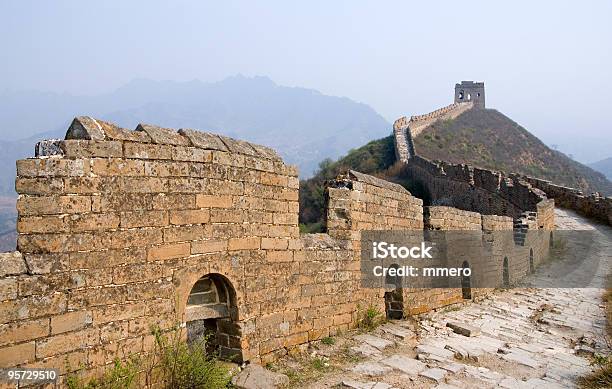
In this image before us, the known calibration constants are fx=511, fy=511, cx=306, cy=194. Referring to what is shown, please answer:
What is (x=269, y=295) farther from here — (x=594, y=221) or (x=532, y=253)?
(x=594, y=221)

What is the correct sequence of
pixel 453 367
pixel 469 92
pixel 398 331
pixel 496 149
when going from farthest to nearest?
pixel 469 92 → pixel 496 149 → pixel 398 331 → pixel 453 367

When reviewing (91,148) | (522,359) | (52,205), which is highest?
(91,148)

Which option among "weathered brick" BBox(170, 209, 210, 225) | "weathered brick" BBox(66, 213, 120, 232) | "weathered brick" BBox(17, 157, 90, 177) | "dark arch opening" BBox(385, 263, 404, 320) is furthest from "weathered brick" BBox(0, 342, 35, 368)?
"dark arch opening" BBox(385, 263, 404, 320)

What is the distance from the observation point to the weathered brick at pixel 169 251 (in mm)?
4637

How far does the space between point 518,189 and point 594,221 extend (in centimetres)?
492

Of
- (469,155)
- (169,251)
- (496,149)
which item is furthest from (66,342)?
(496,149)

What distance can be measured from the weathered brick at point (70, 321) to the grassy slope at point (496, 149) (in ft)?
134

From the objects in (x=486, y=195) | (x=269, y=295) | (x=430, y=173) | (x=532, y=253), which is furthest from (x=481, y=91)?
(x=269, y=295)

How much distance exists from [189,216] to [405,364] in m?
3.25

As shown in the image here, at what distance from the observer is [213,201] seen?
5.29 m

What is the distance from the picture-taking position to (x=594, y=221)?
24969mm

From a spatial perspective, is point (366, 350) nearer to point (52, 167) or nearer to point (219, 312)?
point (219, 312)

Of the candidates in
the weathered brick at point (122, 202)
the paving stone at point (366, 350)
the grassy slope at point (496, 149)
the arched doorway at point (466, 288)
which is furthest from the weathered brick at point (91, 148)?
the grassy slope at point (496, 149)

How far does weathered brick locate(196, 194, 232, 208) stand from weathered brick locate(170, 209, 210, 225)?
2.4 inches
